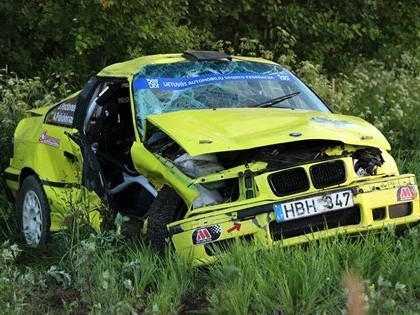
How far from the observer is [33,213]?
637 centimetres

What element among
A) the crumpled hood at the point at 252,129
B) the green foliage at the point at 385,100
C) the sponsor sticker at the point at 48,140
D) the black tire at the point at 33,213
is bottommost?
the green foliage at the point at 385,100

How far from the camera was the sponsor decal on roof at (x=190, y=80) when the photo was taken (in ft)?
19.4

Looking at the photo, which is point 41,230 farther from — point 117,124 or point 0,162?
point 0,162

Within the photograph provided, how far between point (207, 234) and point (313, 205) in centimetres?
65

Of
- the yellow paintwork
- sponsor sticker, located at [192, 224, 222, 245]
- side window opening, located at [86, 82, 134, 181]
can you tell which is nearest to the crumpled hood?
sponsor sticker, located at [192, 224, 222, 245]

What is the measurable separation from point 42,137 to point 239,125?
89.3 inches

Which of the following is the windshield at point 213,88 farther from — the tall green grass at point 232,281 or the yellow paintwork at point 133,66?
the tall green grass at point 232,281

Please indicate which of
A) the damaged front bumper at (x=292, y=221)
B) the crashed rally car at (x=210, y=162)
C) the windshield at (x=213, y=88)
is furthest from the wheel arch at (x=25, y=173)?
the damaged front bumper at (x=292, y=221)

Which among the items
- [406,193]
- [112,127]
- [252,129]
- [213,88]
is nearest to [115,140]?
[112,127]

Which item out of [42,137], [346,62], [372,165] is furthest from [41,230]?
[346,62]

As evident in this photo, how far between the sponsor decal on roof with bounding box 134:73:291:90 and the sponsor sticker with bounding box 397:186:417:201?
1.81 m

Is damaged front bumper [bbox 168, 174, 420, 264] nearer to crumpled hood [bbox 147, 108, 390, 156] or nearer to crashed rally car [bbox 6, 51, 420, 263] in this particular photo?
crashed rally car [bbox 6, 51, 420, 263]

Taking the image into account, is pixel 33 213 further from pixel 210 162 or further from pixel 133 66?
pixel 210 162

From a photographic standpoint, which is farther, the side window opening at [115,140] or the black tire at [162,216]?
the side window opening at [115,140]
